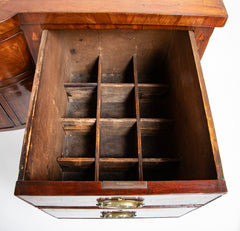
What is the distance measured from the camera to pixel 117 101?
111cm

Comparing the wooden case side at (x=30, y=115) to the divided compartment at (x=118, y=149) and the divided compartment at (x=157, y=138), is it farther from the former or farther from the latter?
the divided compartment at (x=157, y=138)

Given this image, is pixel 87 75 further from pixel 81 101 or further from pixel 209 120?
pixel 209 120

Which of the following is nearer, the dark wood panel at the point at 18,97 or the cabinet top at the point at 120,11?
the cabinet top at the point at 120,11

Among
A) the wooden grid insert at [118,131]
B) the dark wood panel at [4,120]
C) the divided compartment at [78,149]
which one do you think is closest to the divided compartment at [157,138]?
the wooden grid insert at [118,131]

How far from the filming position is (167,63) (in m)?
1.10

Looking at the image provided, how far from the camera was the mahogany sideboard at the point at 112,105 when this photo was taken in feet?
1.98

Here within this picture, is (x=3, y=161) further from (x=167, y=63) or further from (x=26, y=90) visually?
(x=167, y=63)

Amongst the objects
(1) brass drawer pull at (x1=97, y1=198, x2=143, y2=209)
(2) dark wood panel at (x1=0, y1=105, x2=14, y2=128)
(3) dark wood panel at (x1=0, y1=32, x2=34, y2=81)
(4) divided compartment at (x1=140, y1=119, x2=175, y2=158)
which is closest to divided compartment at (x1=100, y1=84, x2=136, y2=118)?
(4) divided compartment at (x1=140, y1=119, x2=175, y2=158)

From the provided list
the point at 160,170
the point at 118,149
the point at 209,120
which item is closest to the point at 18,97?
the point at 118,149

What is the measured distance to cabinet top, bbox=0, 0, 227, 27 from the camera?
71cm

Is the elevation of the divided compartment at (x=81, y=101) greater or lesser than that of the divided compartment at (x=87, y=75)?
lesser

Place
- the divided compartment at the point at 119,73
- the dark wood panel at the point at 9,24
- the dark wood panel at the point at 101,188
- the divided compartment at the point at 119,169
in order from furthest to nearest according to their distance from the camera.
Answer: the divided compartment at the point at 119,73 < the divided compartment at the point at 119,169 < the dark wood panel at the point at 9,24 < the dark wood panel at the point at 101,188

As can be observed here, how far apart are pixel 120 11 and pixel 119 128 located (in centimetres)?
51

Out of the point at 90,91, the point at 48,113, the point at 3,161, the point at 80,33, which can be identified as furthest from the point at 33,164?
the point at 3,161
